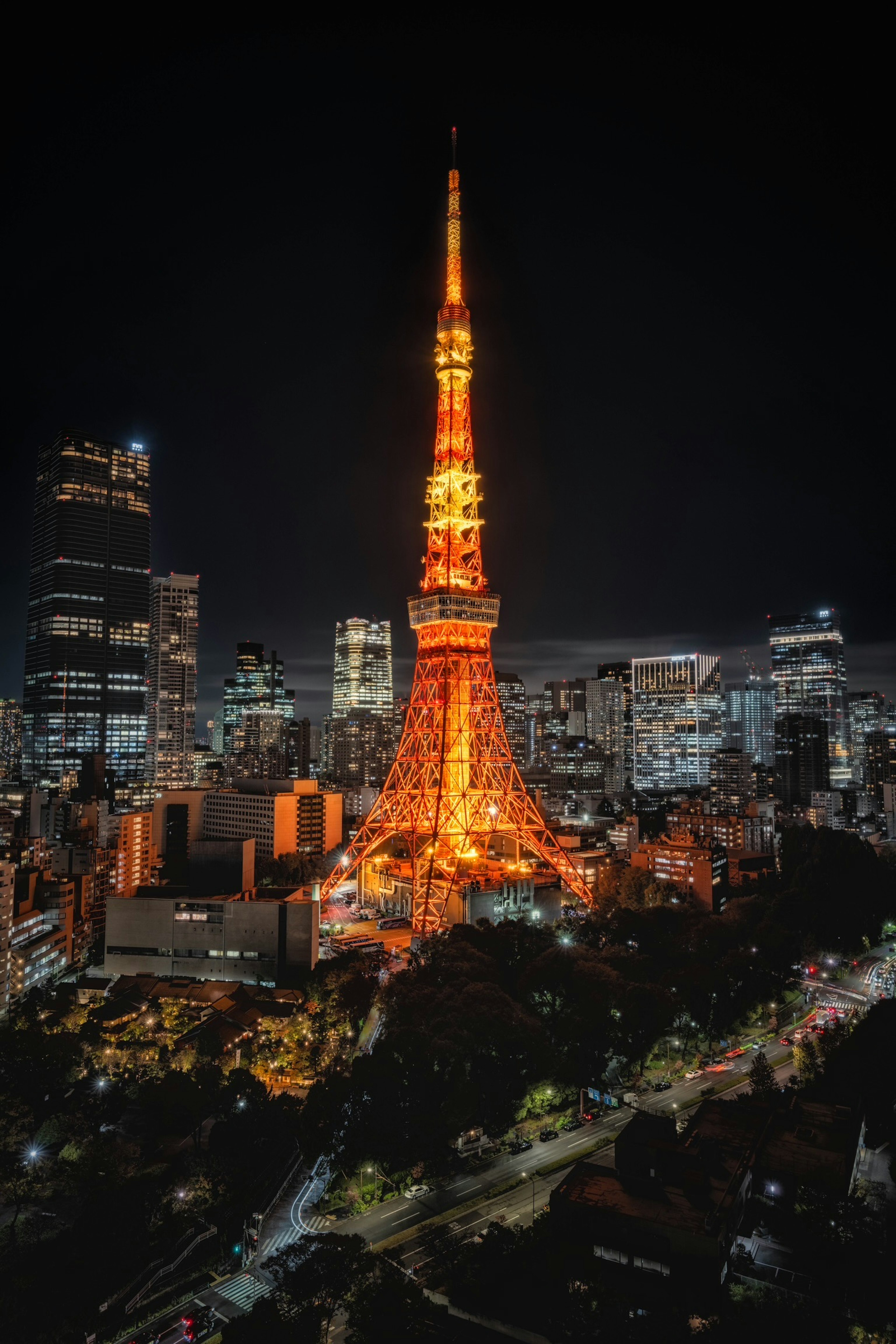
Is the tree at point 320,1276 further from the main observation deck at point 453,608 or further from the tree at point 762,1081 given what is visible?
the main observation deck at point 453,608

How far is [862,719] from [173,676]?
339 feet

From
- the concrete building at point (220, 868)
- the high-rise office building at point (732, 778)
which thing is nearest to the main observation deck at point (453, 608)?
the concrete building at point (220, 868)

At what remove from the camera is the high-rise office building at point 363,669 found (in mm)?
143500

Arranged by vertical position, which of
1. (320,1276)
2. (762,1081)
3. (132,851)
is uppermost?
(132,851)

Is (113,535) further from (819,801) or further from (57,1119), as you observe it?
(57,1119)

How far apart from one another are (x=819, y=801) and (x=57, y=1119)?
73791 mm

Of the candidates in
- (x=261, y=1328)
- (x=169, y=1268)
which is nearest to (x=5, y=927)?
(x=169, y=1268)

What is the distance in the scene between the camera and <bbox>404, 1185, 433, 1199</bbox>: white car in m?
19.1

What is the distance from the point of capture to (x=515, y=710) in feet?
435

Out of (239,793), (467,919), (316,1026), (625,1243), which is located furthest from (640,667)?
(625,1243)

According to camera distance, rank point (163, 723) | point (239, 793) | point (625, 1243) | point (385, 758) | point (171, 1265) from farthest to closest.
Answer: point (163, 723)
point (385, 758)
point (239, 793)
point (171, 1265)
point (625, 1243)

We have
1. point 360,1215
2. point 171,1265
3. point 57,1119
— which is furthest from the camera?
point 57,1119

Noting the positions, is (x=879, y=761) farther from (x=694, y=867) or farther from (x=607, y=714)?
(x=694, y=867)

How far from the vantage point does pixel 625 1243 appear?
1546cm
